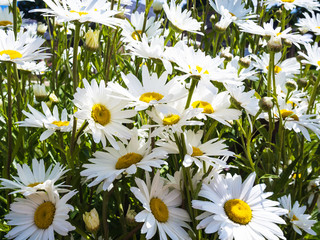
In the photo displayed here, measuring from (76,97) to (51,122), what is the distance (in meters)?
0.20

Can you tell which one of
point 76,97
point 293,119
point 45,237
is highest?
point 76,97

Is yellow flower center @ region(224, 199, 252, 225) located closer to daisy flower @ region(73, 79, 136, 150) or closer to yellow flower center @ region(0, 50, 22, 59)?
daisy flower @ region(73, 79, 136, 150)

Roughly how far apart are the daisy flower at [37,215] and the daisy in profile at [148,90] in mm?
201

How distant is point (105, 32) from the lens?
119 cm

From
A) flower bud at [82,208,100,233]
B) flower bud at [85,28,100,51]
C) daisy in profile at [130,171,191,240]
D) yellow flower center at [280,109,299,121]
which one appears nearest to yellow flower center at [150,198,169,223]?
daisy in profile at [130,171,191,240]

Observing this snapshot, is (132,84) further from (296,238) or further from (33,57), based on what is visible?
(296,238)

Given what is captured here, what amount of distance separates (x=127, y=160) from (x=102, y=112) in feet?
0.33

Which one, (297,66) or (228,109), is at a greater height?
(228,109)

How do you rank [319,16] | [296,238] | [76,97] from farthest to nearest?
[319,16], [296,238], [76,97]

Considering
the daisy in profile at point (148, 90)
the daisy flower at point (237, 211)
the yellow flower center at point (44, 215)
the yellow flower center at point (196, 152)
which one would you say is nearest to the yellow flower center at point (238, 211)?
the daisy flower at point (237, 211)

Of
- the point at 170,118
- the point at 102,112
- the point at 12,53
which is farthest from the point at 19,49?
the point at 170,118

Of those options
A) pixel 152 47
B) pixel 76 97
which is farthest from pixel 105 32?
pixel 76 97

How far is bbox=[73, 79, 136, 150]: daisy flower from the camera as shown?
664 millimetres

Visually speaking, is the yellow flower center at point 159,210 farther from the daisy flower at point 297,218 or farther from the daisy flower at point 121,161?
the daisy flower at point 297,218
